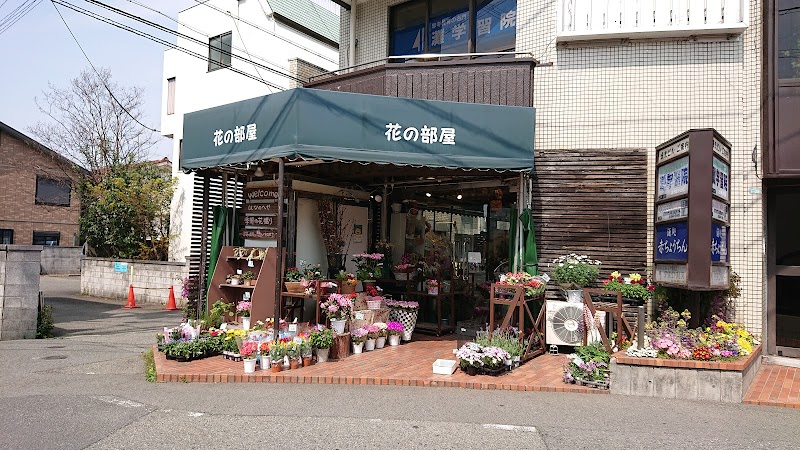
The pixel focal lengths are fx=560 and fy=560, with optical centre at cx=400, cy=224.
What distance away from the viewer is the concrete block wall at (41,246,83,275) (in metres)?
30.7

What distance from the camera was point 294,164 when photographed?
10773mm

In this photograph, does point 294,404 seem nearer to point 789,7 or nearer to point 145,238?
point 789,7

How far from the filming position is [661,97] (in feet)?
33.4

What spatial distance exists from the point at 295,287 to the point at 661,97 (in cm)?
747

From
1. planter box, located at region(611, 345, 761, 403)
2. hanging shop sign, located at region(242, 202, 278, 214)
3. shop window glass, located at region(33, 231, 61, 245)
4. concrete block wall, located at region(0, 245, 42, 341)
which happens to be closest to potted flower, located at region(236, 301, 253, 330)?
hanging shop sign, located at region(242, 202, 278, 214)

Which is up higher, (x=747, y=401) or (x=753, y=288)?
(x=753, y=288)

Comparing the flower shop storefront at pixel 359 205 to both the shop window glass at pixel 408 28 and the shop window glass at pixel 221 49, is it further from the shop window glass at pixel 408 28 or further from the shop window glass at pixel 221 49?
the shop window glass at pixel 221 49

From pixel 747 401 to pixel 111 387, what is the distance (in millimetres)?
8350

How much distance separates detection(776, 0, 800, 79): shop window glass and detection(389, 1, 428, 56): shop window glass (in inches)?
280

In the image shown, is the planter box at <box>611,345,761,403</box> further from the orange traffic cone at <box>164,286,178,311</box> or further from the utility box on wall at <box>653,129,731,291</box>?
the orange traffic cone at <box>164,286,178,311</box>

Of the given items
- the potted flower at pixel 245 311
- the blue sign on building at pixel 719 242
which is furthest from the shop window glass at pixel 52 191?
the blue sign on building at pixel 719 242

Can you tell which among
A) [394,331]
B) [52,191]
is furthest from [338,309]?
[52,191]

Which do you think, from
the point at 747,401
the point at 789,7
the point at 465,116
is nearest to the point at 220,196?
the point at 465,116

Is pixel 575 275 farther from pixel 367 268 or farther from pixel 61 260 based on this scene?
pixel 61 260
